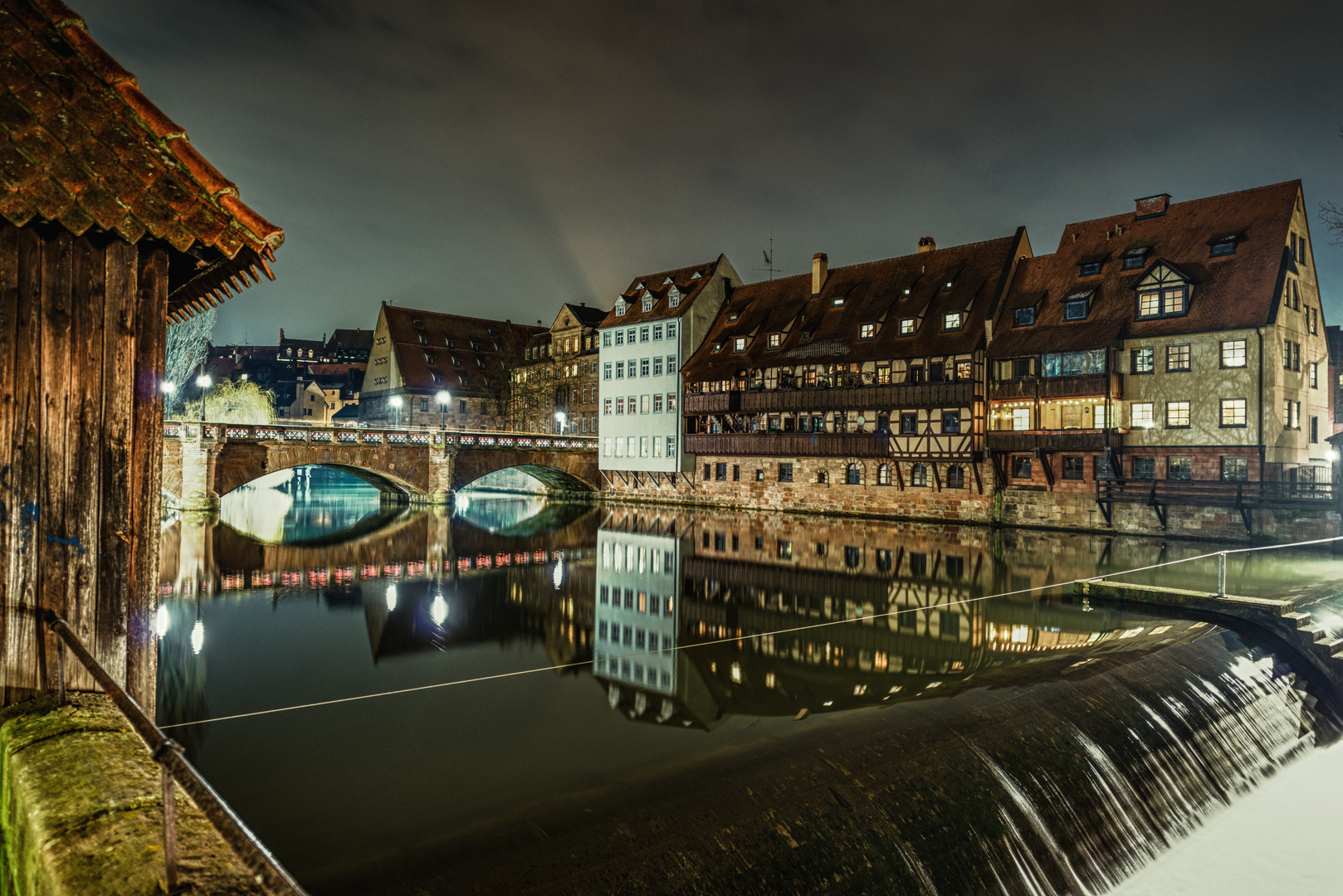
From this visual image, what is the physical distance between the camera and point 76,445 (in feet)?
14.4

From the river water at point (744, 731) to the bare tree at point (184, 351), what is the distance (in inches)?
1346

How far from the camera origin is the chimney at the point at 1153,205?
121 feet

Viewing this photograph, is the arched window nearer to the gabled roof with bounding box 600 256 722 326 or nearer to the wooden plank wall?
the gabled roof with bounding box 600 256 722 326

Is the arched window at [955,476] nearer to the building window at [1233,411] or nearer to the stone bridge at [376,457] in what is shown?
the building window at [1233,411]

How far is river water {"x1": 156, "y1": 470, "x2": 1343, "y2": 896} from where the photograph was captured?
22.9ft

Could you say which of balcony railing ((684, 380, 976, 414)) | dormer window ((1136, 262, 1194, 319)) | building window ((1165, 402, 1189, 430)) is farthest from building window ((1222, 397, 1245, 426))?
balcony railing ((684, 380, 976, 414))

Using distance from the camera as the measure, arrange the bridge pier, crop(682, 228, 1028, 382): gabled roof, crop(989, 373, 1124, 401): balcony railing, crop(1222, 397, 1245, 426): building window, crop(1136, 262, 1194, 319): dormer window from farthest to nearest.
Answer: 1. crop(682, 228, 1028, 382): gabled roof
2. the bridge pier
3. crop(989, 373, 1124, 401): balcony railing
4. crop(1136, 262, 1194, 319): dormer window
5. crop(1222, 397, 1245, 426): building window

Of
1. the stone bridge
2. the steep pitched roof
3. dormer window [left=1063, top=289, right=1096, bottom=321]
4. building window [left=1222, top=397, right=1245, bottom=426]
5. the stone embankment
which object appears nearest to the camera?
the stone embankment

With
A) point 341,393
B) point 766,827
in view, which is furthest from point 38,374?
point 341,393

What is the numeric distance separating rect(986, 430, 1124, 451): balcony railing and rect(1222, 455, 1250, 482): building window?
373 centimetres

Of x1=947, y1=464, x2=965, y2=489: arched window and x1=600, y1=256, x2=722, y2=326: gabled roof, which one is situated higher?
x1=600, y1=256, x2=722, y2=326: gabled roof

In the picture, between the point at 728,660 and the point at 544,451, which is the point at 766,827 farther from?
the point at 544,451

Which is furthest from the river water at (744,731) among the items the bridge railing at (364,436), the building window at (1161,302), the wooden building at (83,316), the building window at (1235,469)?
the bridge railing at (364,436)

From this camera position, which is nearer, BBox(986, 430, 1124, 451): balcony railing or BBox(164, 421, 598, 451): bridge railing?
BBox(986, 430, 1124, 451): balcony railing
